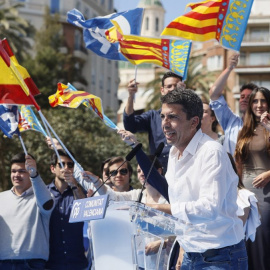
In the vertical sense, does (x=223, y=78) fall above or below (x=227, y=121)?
above

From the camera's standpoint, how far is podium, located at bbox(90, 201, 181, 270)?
14.6 feet

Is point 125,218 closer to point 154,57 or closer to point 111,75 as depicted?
point 154,57

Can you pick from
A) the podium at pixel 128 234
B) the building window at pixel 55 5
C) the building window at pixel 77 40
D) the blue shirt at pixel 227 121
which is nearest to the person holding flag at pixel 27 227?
the blue shirt at pixel 227 121

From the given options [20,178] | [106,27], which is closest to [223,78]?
[106,27]

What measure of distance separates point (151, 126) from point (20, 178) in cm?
177

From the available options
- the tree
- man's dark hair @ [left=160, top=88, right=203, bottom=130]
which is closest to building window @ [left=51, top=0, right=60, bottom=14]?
the tree

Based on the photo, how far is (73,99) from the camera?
26.5ft

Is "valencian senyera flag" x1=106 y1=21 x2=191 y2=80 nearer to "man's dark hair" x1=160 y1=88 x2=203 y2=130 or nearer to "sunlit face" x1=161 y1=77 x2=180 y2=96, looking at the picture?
"sunlit face" x1=161 y1=77 x2=180 y2=96

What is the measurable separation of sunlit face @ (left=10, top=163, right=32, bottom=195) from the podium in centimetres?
417

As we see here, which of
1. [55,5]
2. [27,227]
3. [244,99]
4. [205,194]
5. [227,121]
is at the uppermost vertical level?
[205,194]

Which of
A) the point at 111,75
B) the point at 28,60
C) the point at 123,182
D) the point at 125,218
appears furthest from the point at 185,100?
the point at 111,75

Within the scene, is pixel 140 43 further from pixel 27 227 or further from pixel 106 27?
pixel 27 227

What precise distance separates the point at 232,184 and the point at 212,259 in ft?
1.74

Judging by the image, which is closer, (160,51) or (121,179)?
(160,51)
